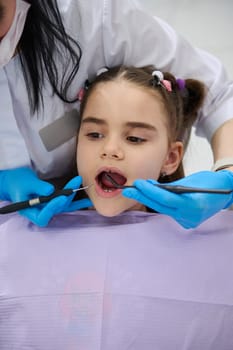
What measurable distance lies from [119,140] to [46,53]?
23 centimetres

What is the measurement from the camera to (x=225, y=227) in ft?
3.29

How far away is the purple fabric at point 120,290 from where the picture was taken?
0.90 meters

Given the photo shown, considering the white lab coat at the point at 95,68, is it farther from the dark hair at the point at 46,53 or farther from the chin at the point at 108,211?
the chin at the point at 108,211

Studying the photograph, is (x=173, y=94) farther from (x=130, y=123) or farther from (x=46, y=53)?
(x=46, y=53)

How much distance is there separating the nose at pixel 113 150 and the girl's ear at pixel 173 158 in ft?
0.55

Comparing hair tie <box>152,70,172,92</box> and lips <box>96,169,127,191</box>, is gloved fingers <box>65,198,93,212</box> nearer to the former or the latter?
lips <box>96,169,127,191</box>

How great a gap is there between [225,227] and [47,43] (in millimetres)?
526

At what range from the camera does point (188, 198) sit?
89 cm

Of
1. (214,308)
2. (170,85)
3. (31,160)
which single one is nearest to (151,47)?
(170,85)

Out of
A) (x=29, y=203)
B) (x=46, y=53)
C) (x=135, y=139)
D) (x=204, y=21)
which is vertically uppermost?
(x=46, y=53)

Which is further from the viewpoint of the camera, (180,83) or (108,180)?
(180,83)

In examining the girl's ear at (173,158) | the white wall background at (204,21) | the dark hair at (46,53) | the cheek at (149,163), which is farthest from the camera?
the white wall background at (204,21)

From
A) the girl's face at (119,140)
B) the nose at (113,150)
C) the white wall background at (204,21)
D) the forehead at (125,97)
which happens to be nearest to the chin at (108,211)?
the girl's face at (119,140)

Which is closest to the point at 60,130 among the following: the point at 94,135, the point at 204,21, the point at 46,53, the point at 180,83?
the point at 94,135
